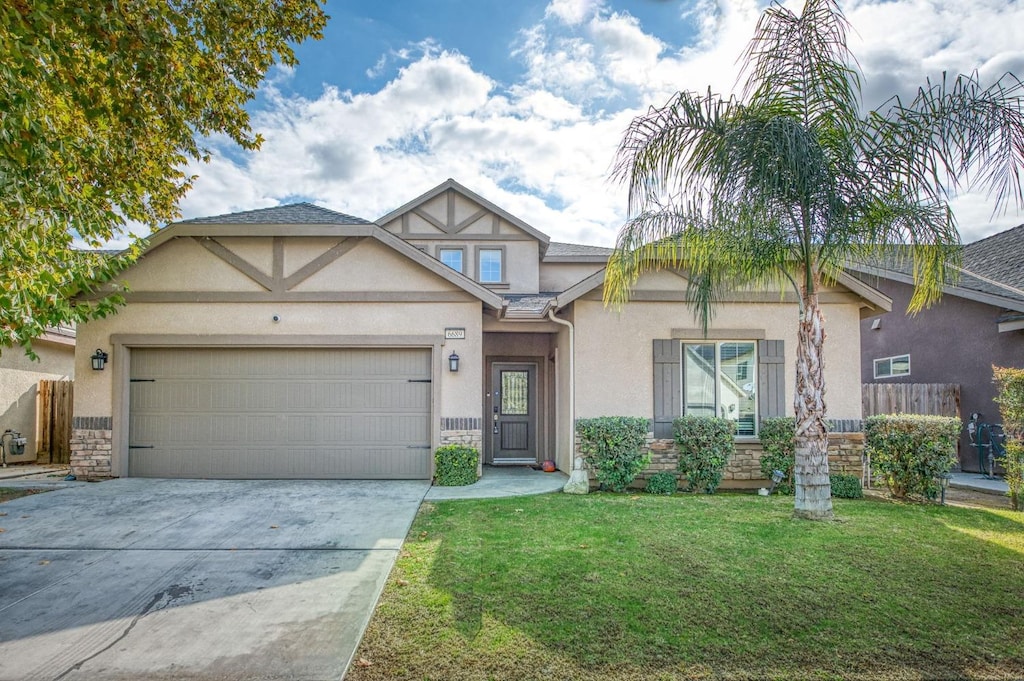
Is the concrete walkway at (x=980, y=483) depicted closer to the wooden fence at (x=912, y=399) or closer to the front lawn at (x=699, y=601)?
the wooden fence at (x=912, y=399)

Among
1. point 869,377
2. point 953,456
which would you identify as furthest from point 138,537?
point 869,377

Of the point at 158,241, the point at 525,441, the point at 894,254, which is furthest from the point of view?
the point at 525,441

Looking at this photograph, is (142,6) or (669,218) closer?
(142,6)

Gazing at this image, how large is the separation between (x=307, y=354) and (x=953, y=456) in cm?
945

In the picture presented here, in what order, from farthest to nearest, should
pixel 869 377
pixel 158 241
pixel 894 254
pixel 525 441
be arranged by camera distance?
pixel 869 377, pixel 525 441, pixel 158 241, pixel 894 254

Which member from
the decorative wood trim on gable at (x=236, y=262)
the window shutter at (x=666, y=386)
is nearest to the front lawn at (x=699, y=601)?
the window shutter at (x=666, y=386)

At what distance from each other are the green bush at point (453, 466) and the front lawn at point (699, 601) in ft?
7.35

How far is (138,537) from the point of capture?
5.59m

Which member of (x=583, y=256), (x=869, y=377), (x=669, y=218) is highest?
(x=583, y=256)

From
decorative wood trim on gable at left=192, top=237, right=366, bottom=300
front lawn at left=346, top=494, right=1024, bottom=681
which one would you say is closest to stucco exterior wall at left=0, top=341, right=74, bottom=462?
decorative wood trim on gable at left=192, top=237, right=366, bottom=300

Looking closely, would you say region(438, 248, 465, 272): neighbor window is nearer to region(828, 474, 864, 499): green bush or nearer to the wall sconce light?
the wall sconce light

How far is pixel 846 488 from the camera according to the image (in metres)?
8.23

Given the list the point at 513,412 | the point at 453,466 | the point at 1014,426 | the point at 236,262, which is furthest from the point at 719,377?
the point at 236,262

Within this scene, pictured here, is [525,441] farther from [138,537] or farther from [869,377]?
[869,377]
